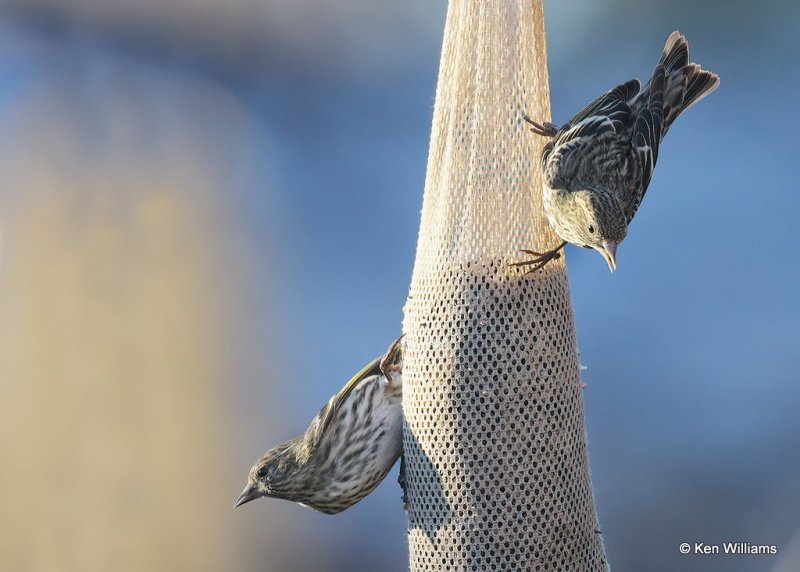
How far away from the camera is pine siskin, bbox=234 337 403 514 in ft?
9.50

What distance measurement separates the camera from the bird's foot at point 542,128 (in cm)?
277

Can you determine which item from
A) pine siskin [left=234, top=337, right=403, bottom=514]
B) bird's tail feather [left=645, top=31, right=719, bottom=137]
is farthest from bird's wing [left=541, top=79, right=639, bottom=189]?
pine siskin [left=234, top=337, right=403, bottom=514]

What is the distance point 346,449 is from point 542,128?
1032 millimetres

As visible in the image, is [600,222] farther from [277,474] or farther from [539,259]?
[277,474]

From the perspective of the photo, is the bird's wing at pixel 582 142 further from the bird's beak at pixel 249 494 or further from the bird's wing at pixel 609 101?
the bird's beak at pixel 249 494

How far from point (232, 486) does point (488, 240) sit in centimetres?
282

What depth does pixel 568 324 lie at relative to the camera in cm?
283

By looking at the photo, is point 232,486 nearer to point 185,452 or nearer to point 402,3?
Answer: point 185,452

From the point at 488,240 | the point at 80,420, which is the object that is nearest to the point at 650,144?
the point at 488,240

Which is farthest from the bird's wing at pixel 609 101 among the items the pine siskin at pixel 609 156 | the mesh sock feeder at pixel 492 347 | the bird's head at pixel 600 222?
the bird's head at pixel 600 222

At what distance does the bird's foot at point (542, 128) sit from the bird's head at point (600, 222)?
35 centimetres

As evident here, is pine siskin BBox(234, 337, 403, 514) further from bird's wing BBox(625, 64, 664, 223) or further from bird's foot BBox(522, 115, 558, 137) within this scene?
bird's wing BBox(625, 64, 664, 223)

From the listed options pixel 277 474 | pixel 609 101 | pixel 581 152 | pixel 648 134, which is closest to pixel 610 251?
pixel 581 152

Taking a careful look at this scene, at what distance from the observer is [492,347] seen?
2730mm
